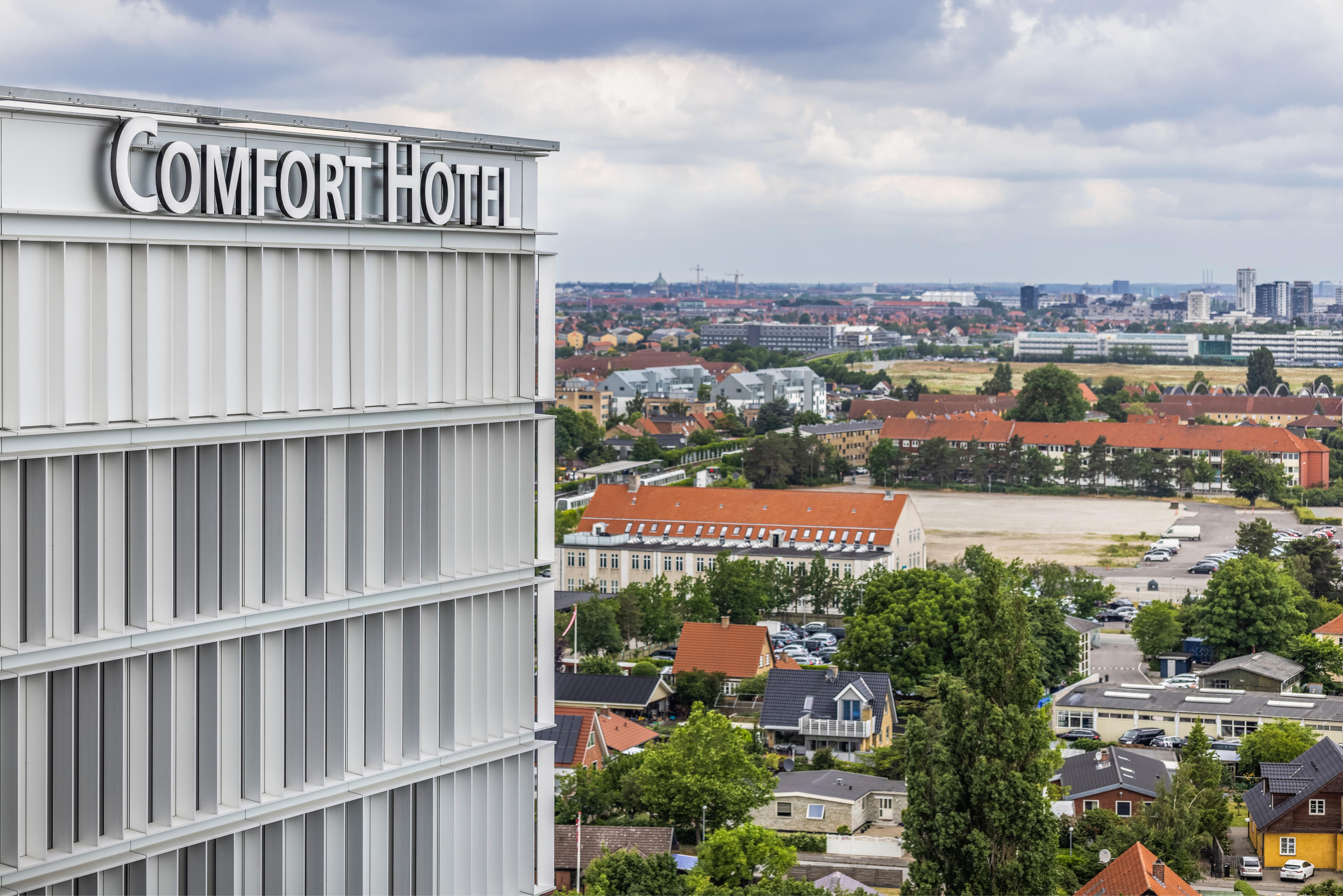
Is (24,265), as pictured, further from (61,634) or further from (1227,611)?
(1227,611)

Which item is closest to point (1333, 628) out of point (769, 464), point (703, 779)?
point (703, 779)

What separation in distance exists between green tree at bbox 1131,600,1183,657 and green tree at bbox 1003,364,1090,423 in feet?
298

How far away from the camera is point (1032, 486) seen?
464 ft

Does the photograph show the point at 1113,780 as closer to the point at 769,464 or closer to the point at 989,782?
the point at 989,782

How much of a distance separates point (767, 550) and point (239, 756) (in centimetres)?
7596

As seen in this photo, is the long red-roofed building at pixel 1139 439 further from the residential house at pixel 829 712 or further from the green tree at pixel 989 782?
the green tree at pixel 989 782

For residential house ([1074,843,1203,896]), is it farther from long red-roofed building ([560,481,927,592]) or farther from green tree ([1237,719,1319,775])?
long red-roofed building ([560,481,927,592])

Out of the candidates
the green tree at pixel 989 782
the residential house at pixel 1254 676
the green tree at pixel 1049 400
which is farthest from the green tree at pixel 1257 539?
the green tree at pixel 1049 400

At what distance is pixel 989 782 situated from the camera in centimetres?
3403

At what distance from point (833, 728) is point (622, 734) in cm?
787

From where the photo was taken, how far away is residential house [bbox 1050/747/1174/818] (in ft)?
160

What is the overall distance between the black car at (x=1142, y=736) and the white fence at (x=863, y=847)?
619 inches

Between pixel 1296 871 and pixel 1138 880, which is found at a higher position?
pixel 1138 880

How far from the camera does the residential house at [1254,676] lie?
65.2 meters
